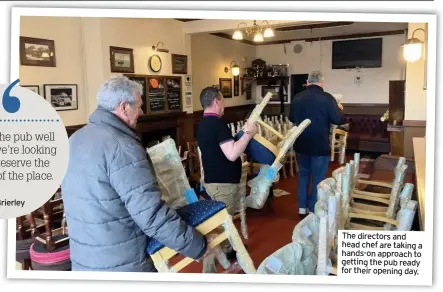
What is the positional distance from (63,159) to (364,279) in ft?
4.10

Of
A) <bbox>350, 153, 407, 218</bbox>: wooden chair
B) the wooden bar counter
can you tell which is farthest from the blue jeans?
the wooden bar counter

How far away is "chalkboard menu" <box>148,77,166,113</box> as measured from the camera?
4391mm

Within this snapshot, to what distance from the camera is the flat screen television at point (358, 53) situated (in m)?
6.30

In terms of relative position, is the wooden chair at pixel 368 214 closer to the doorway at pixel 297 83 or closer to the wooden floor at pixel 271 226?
the wooden floor at pixel 271 226

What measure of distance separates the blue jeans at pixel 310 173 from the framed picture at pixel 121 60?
217 centimetres

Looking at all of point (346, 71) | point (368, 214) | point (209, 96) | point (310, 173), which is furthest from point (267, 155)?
point (346, 71)

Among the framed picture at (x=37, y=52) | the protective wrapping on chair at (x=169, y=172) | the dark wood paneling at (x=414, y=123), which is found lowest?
the protective wrapping on chair at (x=169, y=172)

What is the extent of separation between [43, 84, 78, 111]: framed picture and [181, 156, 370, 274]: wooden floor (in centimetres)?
193

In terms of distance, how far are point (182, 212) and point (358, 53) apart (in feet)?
19.8

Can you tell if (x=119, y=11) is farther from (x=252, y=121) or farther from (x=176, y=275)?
(x=176, y=275)

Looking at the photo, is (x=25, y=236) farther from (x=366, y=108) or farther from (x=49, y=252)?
(x=366, y=108)

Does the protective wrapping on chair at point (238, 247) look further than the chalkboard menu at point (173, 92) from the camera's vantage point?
No

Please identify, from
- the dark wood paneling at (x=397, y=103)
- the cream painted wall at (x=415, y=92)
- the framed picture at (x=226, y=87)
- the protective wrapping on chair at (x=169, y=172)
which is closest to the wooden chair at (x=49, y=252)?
the protective wrapping on chair at (x=169, y=172)

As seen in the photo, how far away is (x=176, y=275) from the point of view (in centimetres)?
148
